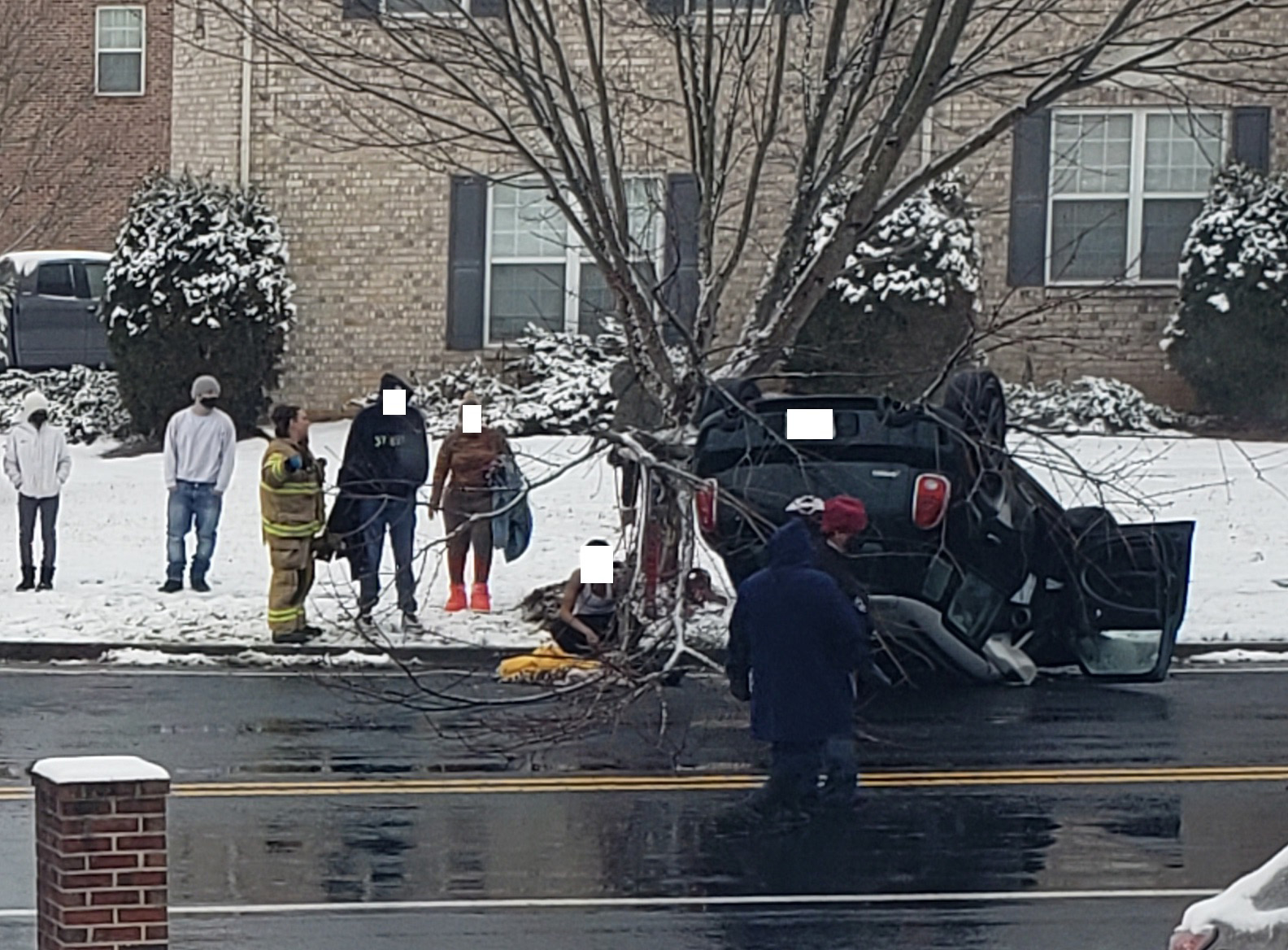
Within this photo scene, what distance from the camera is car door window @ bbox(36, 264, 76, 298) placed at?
2808cm

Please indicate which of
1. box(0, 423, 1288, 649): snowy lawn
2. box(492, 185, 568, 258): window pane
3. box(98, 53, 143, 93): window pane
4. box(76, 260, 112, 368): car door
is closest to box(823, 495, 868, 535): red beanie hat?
box(0, 423, 1288, 649): snowy lawn

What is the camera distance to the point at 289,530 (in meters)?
16.1

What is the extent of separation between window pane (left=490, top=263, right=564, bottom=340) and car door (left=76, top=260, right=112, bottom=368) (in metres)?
4.69

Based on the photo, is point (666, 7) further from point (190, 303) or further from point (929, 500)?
point (190, 303)

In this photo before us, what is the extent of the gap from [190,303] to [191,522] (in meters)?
6.48

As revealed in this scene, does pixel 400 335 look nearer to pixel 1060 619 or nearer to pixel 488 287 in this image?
pixel 488 287

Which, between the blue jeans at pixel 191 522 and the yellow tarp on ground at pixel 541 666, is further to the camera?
the blue jeans at pixel 191 522

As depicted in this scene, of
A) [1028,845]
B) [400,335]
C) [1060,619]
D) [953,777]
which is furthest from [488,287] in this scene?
[1028,845]

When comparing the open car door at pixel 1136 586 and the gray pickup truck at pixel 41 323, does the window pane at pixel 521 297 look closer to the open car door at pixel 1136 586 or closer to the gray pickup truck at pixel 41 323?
the gray pickup truck at pixel 41 323

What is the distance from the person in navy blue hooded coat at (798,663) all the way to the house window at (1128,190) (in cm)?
1461

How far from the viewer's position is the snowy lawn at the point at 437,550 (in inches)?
651

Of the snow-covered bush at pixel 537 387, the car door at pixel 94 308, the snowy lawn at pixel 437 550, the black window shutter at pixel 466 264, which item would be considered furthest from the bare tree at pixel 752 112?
the car door at pixel 94 308

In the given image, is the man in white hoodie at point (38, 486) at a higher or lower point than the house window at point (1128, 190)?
lower

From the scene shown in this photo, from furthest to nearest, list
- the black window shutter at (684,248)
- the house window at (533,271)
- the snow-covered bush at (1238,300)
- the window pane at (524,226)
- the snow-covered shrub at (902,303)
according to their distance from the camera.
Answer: the window pane at (524,226) → the house window at (533,271) → the snow-covered bush at (1238,300) → the snow-covered shrub at (902,303) → the black window shutter at (684,248)
